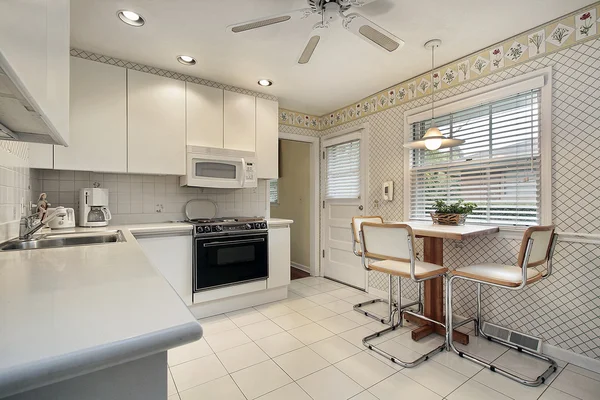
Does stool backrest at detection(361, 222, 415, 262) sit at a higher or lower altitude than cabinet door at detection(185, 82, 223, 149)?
lower

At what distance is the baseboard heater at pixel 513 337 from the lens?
6.73ft

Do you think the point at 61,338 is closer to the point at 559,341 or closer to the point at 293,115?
the point at 559,341

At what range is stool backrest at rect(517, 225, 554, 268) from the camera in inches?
66.1

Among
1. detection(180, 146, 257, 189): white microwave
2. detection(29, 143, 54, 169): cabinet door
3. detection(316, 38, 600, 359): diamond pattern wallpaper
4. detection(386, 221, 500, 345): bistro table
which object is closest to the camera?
detection(316, 38, 600, 359): diamond pattern wallpaper

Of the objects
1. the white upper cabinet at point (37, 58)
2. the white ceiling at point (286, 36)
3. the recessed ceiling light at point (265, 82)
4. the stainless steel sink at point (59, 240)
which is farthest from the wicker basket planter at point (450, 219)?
the white upper cabinet at point (37, 58)

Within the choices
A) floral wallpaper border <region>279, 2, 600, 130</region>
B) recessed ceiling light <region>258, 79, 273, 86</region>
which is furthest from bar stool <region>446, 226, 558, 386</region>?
recessed ceiling light <region>258, 79, 273, 86</region>

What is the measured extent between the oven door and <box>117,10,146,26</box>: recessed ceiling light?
1.78m

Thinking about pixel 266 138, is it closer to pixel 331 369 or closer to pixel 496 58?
pixel 496 58

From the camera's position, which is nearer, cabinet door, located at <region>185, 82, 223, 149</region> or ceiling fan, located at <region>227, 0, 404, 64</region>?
ceiling fan, located at <region>227, 0, 404, 64</region>

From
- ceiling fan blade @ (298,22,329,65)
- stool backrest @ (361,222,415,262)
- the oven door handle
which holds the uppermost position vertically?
ceiling fan blade @ (298,22,329,65)

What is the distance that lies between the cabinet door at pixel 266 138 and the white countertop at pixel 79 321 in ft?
8.23

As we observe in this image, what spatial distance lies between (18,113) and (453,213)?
2.65 metres

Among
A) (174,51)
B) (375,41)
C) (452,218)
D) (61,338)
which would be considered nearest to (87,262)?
(61,338)

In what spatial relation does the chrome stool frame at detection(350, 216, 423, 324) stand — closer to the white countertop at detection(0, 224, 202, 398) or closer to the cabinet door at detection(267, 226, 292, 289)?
the cabinet door at detection(267, 226, 292, 289)
